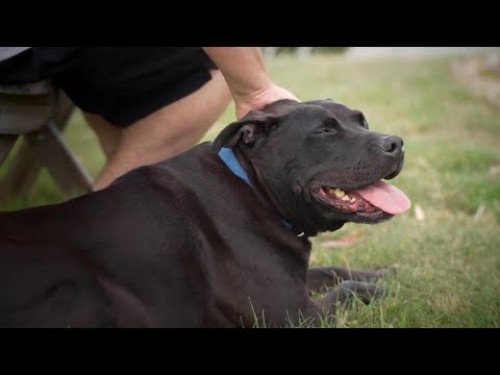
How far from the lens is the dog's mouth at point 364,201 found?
3.22 m

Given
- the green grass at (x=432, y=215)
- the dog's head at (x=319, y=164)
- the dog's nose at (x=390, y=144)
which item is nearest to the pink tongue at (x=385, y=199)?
the dog's head at (x=319, y=164)

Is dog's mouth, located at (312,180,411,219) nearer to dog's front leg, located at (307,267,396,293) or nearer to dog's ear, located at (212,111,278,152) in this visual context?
dog's ear, located at (212,111,278,152)

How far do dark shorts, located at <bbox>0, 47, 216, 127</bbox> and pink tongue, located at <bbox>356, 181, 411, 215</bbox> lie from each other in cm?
130

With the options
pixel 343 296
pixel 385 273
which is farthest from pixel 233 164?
pixel 385 273

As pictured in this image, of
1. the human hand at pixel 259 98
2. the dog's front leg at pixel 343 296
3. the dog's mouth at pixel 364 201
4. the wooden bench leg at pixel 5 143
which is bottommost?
the dog's front leg at pixel 343 296

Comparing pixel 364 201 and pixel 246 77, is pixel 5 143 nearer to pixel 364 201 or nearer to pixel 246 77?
pixel 246 77

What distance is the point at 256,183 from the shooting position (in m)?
3.33

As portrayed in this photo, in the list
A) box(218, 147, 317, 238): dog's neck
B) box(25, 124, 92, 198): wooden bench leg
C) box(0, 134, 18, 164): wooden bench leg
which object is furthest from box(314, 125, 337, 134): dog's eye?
box(25, 124, 92, 198): wooden bench leg

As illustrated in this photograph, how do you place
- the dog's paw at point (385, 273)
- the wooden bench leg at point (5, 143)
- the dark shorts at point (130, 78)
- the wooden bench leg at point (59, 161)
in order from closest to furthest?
the wooden bench leg at point (5, 143) → the dark shorts at point (130, 78) → the dog's paw at point (385, 273) → the wooden bench leg at point (59, 161)

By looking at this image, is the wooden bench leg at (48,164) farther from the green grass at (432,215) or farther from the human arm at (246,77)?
the human arm at (246,77)

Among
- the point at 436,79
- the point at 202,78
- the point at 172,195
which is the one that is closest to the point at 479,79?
the point at 436,79

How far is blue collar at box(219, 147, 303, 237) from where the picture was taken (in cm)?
334

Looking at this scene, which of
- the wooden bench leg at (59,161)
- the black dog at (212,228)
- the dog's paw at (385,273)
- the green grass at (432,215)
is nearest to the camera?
the black dog at (212,228)

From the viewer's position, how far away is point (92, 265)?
2.87m
